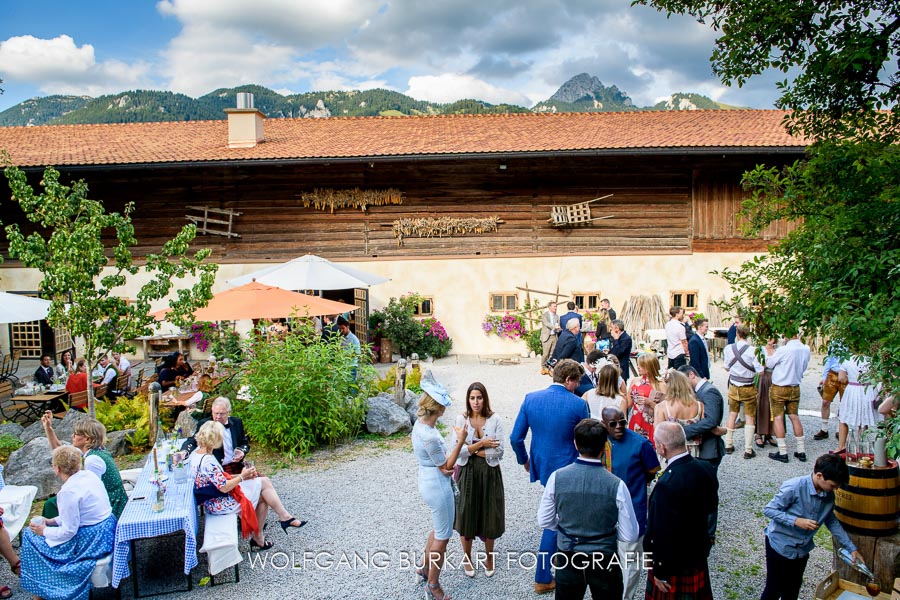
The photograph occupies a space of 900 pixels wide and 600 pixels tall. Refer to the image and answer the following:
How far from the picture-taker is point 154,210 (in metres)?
17.3

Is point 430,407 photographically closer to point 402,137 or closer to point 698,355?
point 698,355

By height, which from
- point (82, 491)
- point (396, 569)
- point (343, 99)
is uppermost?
point (343, 99)

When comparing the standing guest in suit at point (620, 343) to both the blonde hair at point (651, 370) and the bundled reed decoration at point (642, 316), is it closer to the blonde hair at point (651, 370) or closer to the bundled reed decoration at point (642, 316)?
the blonde hair at point (651, 370)

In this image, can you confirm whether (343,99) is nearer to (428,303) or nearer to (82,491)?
(428,303)

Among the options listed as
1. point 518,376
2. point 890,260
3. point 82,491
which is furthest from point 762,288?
point 518,376

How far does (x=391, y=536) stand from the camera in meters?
6.18

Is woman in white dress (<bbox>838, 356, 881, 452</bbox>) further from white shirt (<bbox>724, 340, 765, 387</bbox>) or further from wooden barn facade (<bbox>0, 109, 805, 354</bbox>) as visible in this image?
wooden barn facade (<bbox>0, 109, 805, 354</bbox>)

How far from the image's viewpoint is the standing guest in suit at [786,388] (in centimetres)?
791

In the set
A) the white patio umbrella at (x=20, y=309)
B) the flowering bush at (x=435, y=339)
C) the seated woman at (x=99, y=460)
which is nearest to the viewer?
the seated woman at (x=99, y=460)

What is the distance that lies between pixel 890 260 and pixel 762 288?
1.07 m

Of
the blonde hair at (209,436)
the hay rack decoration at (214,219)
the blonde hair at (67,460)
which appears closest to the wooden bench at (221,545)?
the blonde hair at (209,436)

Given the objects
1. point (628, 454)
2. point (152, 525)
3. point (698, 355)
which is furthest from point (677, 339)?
point (152, 525)

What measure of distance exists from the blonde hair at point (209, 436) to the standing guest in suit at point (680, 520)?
379 centimetres

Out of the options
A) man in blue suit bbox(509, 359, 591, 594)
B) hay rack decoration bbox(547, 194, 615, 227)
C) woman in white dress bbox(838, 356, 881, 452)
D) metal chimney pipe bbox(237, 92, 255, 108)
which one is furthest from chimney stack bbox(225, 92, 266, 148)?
woman in white dress bbox(838, 356, 881, 452)
